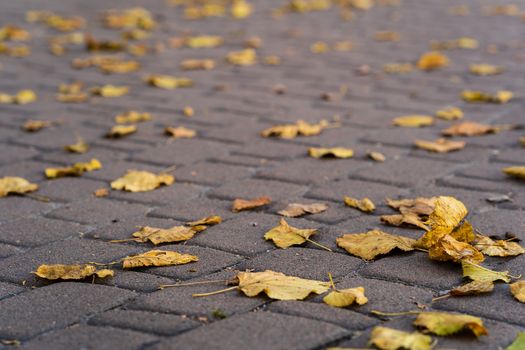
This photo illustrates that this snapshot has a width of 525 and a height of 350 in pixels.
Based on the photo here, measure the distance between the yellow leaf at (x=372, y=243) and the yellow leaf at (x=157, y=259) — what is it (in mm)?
431

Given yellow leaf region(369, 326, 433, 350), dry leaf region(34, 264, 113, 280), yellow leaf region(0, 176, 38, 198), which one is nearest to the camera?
yellow leaf region(369, 326, 433, 350)

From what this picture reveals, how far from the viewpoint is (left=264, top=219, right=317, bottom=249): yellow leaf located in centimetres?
225

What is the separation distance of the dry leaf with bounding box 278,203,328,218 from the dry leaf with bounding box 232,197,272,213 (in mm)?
83

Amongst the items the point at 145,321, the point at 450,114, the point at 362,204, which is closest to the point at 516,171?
the point at 362,204

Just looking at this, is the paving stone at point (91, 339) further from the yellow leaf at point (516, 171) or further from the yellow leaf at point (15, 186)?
the yellow leaf at point (516, 171)

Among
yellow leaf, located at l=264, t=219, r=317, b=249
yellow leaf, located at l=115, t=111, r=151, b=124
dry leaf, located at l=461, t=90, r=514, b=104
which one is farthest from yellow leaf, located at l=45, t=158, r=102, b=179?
dry leaf, located at l=461, t=90, r=514, b=104

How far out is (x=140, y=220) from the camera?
8.19ft

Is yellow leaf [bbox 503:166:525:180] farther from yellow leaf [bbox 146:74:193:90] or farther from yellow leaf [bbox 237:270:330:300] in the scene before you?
yellow leaf [bbox 146:74:193:90]

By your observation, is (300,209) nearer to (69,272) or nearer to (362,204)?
(362,204)

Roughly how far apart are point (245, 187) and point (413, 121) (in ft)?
3.82

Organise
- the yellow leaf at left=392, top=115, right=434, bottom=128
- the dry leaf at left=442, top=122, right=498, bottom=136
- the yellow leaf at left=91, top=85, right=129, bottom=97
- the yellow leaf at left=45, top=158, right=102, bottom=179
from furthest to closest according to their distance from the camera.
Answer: the yellow leaf at left=91, top=85, right=129, bottom=97
the yellow leaf at left=392, top=115, right=434, bottom=128
the dry leaf at left=442, top=122, right=498, bottom=136
the yellow leaf at left=45, top=158, right=102, bottom=179

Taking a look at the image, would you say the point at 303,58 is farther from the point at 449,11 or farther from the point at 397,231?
the point at 397,231

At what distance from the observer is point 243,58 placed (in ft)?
16.8

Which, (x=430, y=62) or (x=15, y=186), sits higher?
(x=430, y=62)
